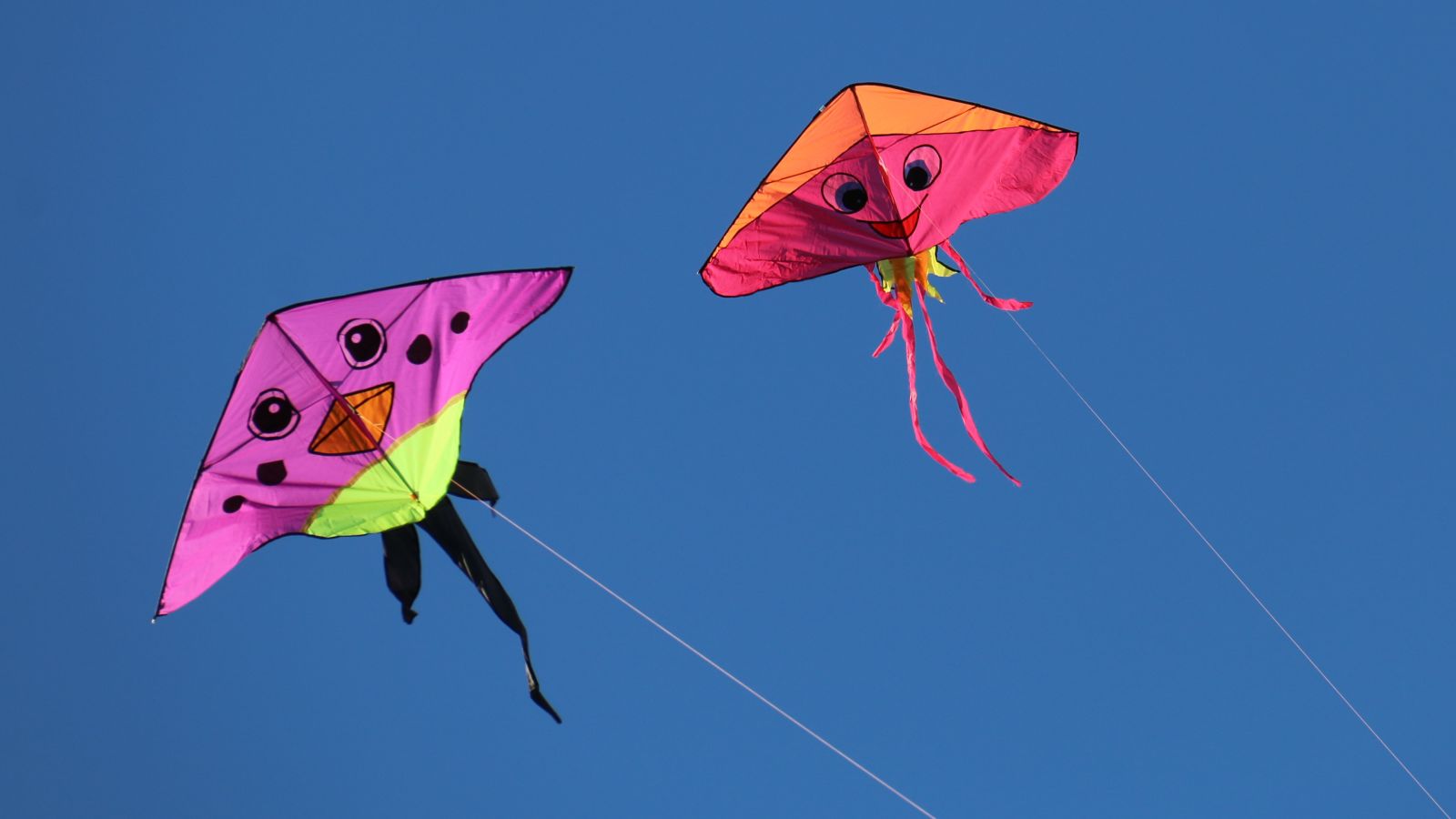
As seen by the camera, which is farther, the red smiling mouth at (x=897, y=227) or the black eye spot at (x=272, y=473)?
the red smiling mouth at (x=897, y=227)

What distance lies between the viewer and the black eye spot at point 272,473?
338 inches

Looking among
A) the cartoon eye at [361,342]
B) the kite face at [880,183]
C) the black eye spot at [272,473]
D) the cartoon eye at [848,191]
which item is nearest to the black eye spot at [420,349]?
the cartoon eye at [361,342]

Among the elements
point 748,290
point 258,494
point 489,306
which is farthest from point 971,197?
point 258,494

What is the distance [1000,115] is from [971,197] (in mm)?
413

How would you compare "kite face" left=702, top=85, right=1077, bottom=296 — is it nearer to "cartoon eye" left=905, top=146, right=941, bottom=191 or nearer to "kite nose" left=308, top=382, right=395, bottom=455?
"cartoon eye" left=905, top=146, right=941, bottom=191

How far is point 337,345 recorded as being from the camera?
8555 millimetres

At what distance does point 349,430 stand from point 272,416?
0.35 metres

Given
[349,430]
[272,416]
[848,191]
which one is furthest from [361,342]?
[848,191]

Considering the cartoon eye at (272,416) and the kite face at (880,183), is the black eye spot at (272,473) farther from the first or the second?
the kite face at (880,183)

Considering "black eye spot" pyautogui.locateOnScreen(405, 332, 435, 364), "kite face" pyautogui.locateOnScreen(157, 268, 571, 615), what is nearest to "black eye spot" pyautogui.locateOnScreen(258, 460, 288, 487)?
"kite face" pyautogui.locateOnScreen(157, 268, 571, 615)

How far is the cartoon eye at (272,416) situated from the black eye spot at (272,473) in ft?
0.40

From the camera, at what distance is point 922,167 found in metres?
9.35

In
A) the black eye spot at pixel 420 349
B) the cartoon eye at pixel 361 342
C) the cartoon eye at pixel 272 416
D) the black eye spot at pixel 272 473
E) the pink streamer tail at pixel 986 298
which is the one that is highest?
the pink streamer tail at pixel 986 298

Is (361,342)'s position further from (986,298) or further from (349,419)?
(986,298)
